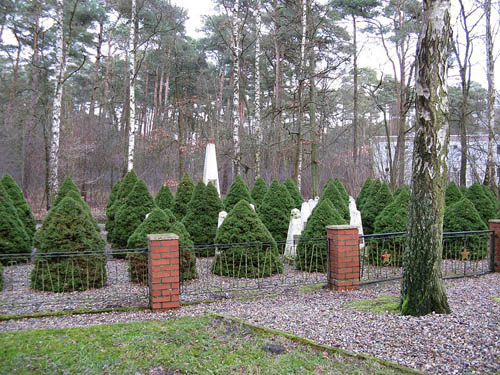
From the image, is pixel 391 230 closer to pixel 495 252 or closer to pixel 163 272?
pixel 495 252

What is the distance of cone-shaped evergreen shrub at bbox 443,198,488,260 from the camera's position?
938 centimetres

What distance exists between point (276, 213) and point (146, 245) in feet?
13.5

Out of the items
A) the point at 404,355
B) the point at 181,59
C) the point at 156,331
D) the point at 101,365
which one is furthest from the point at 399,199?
the point at 181,59

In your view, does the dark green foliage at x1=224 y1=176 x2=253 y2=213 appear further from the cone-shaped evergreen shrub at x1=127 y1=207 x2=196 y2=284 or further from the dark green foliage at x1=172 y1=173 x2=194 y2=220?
the cone-shaped evergreen shrub at x1=127 y1=207 x2=196 y2=284

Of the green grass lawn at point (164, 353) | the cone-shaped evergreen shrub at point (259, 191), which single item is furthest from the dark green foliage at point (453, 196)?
the green grass lawn at point (164, 353)

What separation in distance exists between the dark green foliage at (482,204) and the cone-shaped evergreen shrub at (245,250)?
299 inches

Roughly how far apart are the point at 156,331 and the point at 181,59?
980 inches

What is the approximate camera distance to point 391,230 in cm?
905

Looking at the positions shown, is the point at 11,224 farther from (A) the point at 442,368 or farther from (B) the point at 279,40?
(B) the point at 279,40

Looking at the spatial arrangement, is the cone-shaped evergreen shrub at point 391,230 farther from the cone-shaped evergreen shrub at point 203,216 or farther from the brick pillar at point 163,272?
the brick pillar at point 163,272

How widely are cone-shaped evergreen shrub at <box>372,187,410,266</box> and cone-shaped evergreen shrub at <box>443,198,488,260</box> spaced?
44.4 inches

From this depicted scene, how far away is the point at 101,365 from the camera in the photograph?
3566 millimetres

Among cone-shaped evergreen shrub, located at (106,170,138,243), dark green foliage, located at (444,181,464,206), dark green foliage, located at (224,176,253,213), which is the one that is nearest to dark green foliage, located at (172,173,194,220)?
dark green foliage, located at (224,176,253,213)

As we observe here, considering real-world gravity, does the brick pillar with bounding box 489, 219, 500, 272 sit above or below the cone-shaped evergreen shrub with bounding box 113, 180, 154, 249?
below
